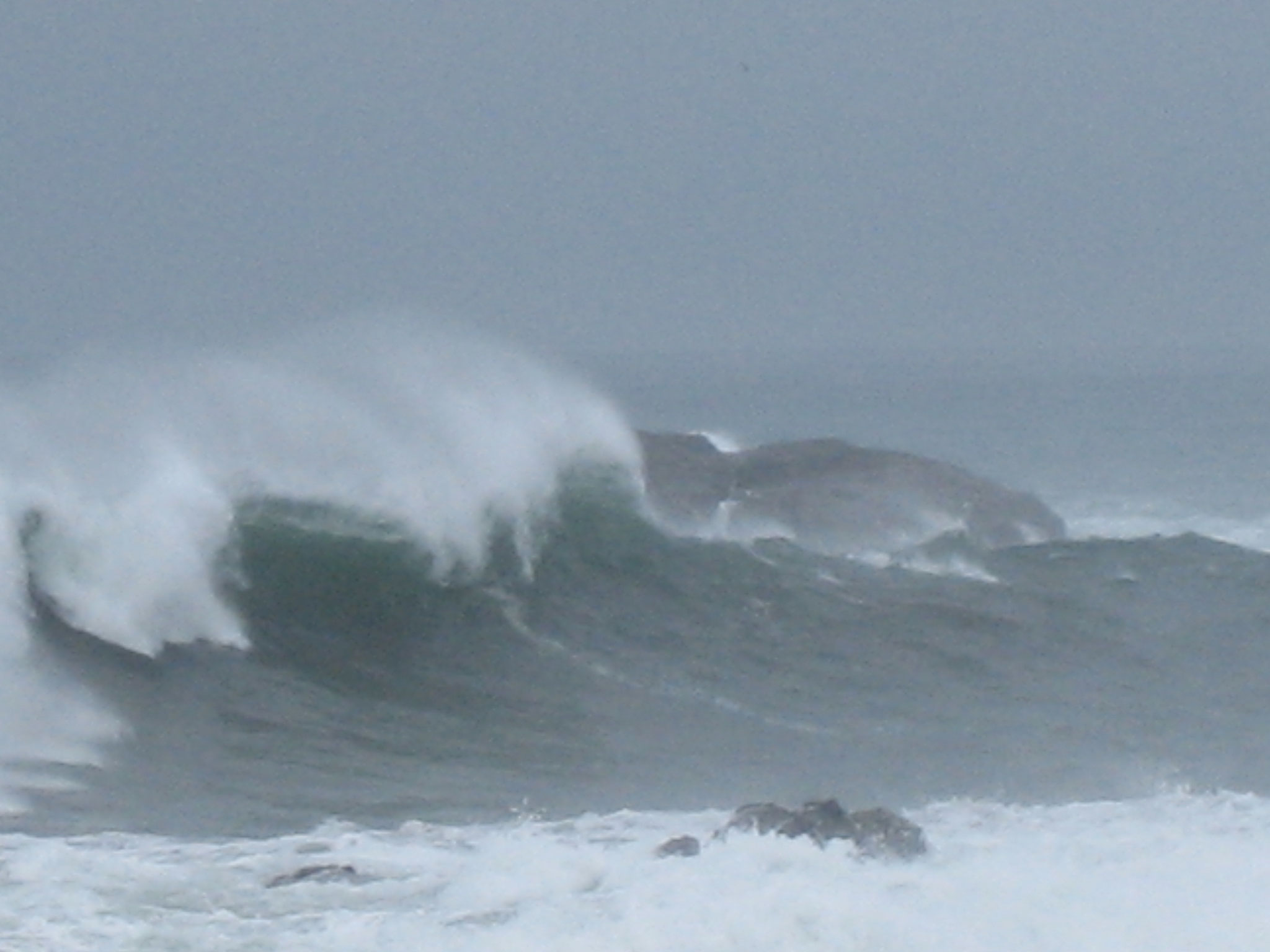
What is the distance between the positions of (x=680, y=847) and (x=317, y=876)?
172 cm

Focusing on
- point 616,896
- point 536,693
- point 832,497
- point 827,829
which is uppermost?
point 832,497

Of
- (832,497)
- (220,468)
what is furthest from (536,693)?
(832,497)

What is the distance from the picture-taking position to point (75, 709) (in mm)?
14656

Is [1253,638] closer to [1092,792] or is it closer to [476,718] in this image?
[1092,792]

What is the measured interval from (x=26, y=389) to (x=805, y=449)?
11199 mm

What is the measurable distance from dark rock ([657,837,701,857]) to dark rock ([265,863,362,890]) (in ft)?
4.73

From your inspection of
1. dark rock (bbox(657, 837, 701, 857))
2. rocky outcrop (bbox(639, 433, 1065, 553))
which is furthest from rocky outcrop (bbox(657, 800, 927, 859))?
rocky outcrop (bbox(639, 433, 1065, 553))

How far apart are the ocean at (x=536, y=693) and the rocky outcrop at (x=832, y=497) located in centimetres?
13

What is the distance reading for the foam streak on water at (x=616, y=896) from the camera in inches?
381

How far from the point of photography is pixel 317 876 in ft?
34.3

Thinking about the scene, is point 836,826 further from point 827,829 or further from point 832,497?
point 832,497

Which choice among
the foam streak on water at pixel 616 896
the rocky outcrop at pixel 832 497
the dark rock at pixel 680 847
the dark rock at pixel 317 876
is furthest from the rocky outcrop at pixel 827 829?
the rocky outcrop at pixel 832 497

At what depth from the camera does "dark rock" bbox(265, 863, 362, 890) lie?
34.1 ft

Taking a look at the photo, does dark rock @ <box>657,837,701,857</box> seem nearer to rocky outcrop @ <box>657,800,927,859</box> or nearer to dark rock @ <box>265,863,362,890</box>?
rocky outcrop @ <box>657,800,927,859</box>
